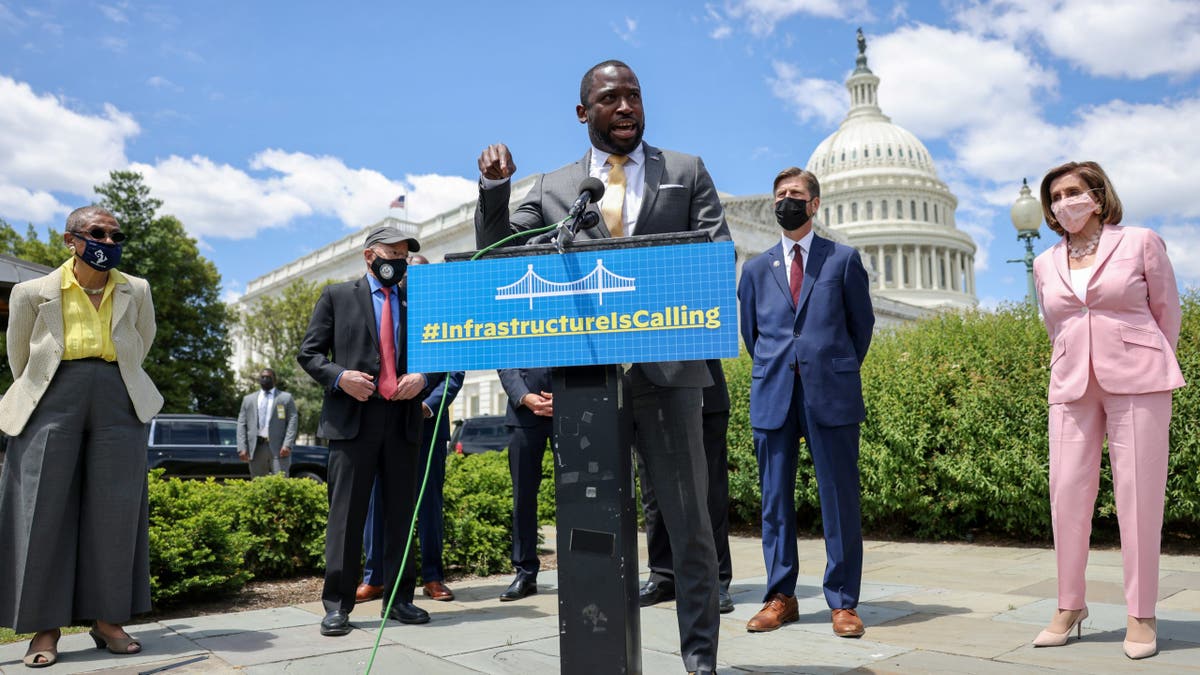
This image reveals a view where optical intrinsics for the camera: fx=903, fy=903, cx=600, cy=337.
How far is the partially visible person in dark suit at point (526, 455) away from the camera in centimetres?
562

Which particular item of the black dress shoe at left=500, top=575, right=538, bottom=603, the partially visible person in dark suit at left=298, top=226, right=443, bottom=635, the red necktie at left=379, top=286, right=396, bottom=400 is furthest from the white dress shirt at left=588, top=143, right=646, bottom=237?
the black dress shoe at left=500, top=575, right=538, bottom=603

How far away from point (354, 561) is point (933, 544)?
211 inches

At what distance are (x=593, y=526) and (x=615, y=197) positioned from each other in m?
1.23

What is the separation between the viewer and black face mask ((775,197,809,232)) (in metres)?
4.61

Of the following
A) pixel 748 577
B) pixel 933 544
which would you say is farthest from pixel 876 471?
Result: pixel 748 577

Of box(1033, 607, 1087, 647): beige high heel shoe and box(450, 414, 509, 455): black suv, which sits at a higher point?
box(450, 414, 509, 455): black suv

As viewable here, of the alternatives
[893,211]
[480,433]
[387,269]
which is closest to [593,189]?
[387,269]

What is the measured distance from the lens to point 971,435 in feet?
24.9

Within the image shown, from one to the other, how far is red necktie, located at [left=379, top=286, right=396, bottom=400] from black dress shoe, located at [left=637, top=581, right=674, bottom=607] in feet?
6.07

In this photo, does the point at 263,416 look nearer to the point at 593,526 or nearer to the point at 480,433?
the point at 480,433

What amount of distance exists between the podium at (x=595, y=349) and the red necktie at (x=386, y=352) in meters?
2.19

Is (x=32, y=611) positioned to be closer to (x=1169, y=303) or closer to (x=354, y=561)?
(x=354, y=561)

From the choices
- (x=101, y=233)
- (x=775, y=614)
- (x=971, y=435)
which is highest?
(x=101, y=233)

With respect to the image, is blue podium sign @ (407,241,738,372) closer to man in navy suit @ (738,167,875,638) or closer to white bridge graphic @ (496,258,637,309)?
white bridge graphic @ (496,258,637,309)
